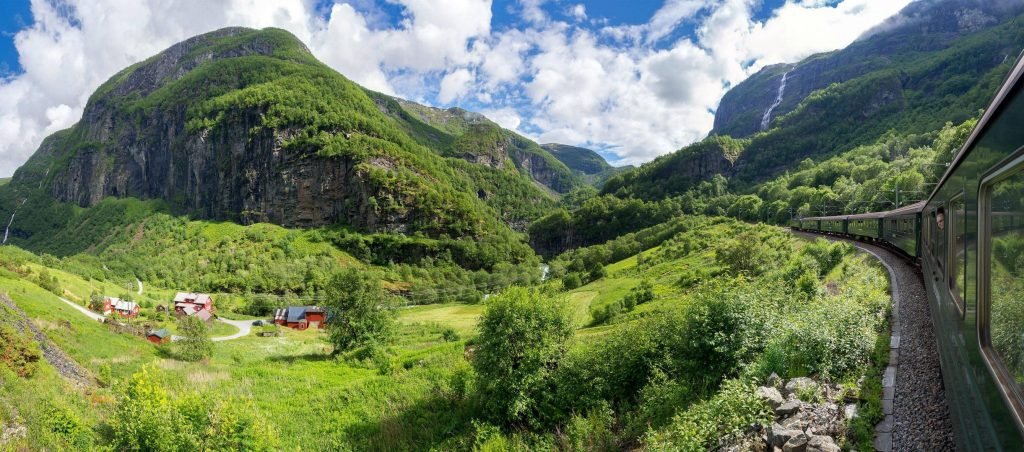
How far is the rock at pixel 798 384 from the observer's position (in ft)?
36.8

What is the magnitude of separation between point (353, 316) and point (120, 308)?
5546 cm

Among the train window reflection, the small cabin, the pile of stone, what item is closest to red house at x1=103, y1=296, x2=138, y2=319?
the small cabin

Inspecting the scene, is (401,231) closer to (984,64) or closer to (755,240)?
(755,240)

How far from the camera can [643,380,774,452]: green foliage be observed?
10758mm

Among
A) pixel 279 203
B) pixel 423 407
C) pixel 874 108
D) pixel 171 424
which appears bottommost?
pixel 423 407

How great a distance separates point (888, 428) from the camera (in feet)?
28.6

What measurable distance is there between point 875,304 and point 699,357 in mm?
6531

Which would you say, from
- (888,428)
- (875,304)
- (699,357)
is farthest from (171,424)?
(875,304)

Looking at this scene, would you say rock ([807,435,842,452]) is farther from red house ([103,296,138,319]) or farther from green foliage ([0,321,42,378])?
red house ([103,296,138,319])

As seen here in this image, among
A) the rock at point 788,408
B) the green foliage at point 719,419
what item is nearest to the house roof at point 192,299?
the green foliage at point 719,419

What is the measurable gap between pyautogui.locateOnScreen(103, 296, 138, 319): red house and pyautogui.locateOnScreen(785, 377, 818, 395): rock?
87.4 metres

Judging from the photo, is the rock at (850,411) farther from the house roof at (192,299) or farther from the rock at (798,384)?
the house roof at (192,299)

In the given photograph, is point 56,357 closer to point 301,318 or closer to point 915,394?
point 915,394

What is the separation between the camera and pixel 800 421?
990 cm
